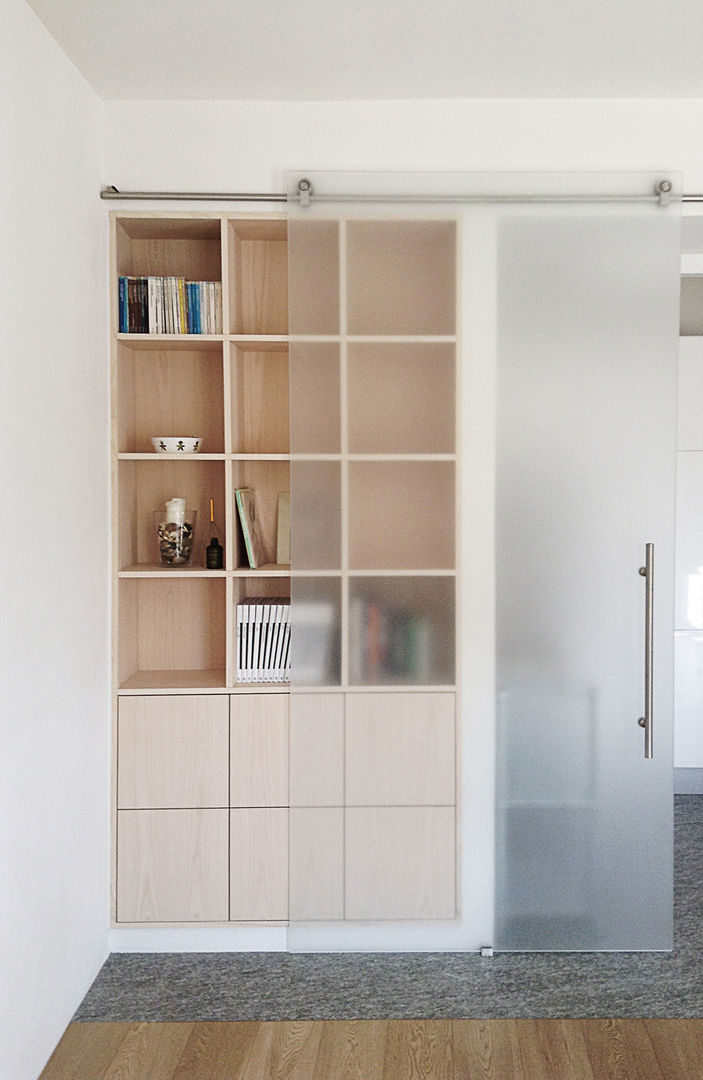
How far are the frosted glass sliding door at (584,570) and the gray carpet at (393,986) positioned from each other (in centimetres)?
12

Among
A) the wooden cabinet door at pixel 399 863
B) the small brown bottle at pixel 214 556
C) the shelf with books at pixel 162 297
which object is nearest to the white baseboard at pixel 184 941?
the wooden cabinet door at pixel 399 863

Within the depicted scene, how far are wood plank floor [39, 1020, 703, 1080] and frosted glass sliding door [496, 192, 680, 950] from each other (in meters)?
Result: 0.47

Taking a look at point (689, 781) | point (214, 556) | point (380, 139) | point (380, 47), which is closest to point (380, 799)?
point (214, 556)

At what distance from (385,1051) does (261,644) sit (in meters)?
1.23

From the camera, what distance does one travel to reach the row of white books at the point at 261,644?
3.09 meters

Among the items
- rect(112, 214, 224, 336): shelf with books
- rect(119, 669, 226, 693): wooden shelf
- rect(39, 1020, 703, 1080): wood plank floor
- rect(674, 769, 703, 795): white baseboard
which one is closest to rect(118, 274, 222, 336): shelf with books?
rect(112, 214, 224, 336): shelf with books

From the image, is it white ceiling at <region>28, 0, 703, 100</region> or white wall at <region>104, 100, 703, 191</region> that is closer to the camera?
white ceiling at <region>28, 0, 703, 100</region>

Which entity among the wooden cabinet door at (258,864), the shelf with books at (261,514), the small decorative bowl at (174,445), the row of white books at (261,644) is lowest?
the wooden cabinet door at (258,864)

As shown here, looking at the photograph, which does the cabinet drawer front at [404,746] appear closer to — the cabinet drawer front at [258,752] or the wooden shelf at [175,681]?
the cabinet drawer front at [258,752]

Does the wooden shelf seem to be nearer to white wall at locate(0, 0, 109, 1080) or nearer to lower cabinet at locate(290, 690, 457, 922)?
white wall at locate(0, 0, 109, 1080)

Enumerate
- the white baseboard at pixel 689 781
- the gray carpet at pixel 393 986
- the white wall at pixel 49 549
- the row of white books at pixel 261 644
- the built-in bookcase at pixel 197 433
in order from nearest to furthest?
the white wall at pixel 49 549, the gray carpet at pixel 393 986, the row of white books at pixel 261 644, the built-in bookcase at pixel 197 433, the white baseboard at pixel 689 781

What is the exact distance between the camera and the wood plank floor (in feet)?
8.00

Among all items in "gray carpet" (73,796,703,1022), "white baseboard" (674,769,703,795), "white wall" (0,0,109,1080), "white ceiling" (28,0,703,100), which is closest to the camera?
"white wall" (0,0,109,1080)

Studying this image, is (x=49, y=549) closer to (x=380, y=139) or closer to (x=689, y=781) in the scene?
(x=380, y=139)
